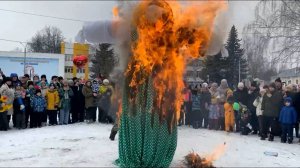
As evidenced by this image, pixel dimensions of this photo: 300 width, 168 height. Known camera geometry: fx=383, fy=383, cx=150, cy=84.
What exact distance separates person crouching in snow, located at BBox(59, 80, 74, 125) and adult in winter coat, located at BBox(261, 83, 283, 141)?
681cm

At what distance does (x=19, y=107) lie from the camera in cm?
1291

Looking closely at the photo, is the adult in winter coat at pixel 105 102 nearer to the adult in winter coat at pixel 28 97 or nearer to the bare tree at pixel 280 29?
the adult in winter coat at pixel 28 97

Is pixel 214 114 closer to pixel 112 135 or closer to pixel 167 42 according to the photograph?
pixel 112 135

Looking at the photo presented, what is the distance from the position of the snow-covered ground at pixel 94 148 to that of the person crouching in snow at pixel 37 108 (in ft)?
2.83

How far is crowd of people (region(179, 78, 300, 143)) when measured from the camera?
11.6m

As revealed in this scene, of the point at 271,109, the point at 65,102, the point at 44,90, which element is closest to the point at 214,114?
the point at 271,109

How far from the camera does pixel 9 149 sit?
9.12m

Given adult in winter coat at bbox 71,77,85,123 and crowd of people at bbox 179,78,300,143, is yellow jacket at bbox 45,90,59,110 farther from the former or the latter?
crowd of people at bbox 179,78,300,143

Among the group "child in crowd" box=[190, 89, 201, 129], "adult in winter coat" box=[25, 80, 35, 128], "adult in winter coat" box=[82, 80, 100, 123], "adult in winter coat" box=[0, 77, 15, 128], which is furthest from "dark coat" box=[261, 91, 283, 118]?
"adult in winter coat" box=[0, 77, 15, 128]

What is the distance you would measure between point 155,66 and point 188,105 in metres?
7.62

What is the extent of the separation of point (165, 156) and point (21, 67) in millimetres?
21930

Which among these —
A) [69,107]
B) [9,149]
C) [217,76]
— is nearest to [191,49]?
[9,149]

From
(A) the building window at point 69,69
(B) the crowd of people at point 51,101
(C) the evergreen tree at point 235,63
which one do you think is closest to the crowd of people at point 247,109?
(B) the crowd of people at point 51,101

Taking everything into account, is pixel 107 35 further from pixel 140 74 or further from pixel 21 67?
pixel 21 67
